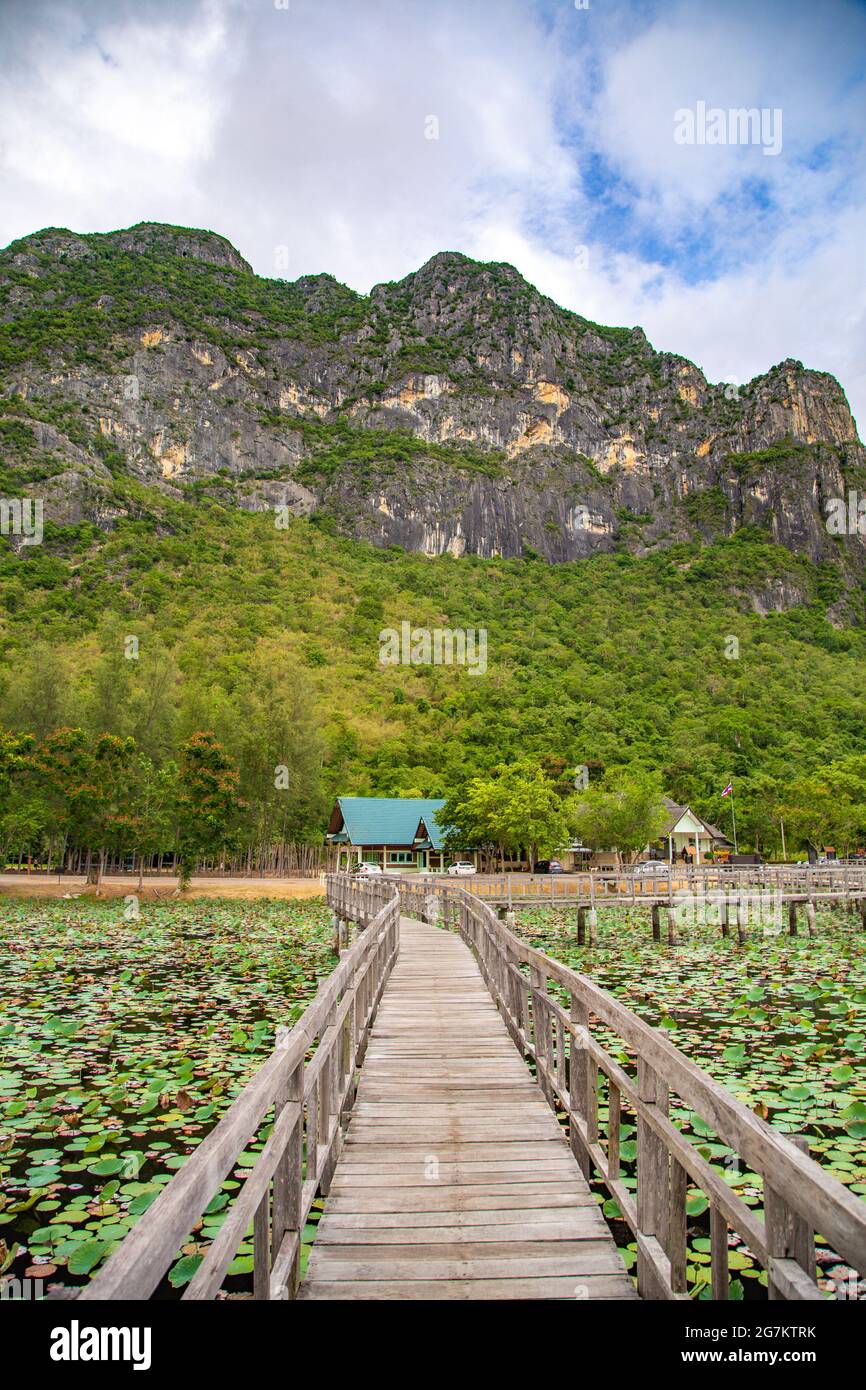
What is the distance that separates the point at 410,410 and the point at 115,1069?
6382 inches

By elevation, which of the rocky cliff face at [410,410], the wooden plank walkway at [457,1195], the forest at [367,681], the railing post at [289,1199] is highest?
the rocky cliff face at [410,410]

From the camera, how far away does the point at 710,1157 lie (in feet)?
20.0

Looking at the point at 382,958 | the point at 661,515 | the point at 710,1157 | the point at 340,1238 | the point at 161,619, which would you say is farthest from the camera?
the point at 661,515

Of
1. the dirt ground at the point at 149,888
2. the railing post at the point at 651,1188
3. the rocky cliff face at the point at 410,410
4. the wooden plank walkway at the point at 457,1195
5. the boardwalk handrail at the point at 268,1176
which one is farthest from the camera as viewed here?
the rocky cliff face at the point at 410,410

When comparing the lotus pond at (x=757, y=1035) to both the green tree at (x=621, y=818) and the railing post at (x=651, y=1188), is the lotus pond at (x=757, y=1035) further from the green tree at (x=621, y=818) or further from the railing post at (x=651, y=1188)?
the green tree at (x=621, y=818)

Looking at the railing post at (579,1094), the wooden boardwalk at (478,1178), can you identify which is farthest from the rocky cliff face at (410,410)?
the railing post at (579,1094)

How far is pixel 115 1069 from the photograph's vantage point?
8.44 m

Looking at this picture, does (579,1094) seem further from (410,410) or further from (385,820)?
(410,410)

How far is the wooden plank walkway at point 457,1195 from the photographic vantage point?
135 inches

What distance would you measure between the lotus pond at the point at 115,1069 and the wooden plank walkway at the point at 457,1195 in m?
0.98

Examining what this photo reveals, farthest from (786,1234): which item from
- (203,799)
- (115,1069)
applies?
A: (203,799)
